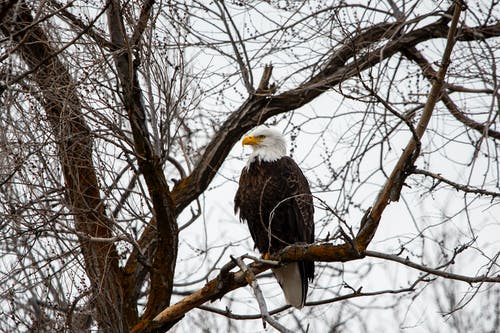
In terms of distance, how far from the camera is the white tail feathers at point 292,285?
5930 millimetres

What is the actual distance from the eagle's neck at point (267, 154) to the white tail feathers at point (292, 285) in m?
0.91

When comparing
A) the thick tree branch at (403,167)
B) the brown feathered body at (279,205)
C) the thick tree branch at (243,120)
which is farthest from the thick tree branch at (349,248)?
the thick tree branch at (243,120)

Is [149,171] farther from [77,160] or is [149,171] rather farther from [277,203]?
[277,203]

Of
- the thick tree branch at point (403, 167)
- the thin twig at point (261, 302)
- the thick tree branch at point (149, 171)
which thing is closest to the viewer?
the thin twig at point (261, 302)

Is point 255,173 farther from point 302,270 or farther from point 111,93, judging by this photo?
point 111,93

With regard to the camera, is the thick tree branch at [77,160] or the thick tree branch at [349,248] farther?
the thick tree branch at [77,160]

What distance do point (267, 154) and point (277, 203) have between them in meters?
0.45

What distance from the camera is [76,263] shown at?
431 centimetres

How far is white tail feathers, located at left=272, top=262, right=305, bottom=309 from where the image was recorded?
5930 mm

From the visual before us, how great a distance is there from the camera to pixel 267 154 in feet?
19.1

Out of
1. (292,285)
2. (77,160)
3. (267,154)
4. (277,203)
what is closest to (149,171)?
(77,160)

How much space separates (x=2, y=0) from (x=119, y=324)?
2164 millimetres

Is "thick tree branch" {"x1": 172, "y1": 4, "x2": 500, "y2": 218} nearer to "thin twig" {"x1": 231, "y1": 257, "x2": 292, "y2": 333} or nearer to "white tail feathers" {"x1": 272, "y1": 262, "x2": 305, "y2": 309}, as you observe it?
"white tail feathers" {"x1": 272, "y1": 262, "x2": 305, "y2": 309}

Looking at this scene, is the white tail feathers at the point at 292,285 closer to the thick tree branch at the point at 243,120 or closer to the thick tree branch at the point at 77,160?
the thick tree branch at the point at 243,120
